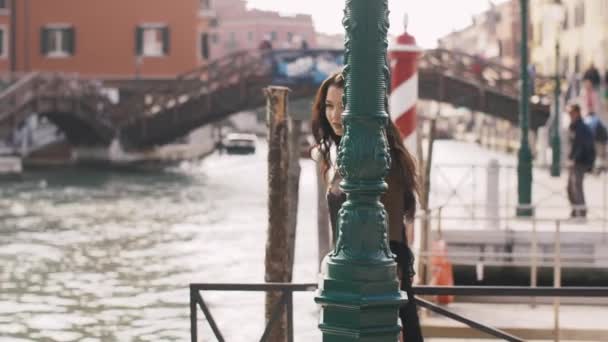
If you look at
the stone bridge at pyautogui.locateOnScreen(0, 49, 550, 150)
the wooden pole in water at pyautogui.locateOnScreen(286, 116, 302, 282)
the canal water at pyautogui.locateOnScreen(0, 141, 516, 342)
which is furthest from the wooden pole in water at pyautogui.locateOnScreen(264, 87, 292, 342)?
the stone bridge at pyautogui.locateOnScreen(0, 49, 550, 150)

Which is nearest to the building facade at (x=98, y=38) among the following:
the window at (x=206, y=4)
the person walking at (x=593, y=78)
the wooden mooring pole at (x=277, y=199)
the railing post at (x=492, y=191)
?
→ the window at (x=206, y=4)

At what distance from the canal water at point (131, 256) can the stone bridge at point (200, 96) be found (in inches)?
151

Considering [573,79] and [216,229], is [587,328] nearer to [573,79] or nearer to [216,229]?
[216,229]

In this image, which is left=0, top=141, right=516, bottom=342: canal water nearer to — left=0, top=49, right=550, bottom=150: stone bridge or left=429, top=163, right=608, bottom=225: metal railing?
left=429, top=163, right=608, bottom=225: metal railing

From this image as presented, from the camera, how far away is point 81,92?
118 feet

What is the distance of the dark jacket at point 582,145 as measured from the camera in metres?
13.9

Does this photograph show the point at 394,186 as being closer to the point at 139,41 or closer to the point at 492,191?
Result: the point at 492,191

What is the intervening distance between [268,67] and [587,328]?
2863 centimetres

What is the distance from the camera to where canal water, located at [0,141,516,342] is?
1139cm

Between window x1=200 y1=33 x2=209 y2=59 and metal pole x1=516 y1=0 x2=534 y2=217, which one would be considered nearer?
metal pole x1=516 y1=0 x2=534 y2=217

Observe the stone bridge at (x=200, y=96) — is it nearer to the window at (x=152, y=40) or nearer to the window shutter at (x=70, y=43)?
the window at (x=152, y=40)

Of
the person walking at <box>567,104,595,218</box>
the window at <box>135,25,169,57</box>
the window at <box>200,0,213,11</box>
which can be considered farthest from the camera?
the window at <box>200,0,213,11</box>

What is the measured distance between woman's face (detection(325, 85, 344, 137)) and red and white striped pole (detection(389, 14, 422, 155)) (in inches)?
179

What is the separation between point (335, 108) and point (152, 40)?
128ft
